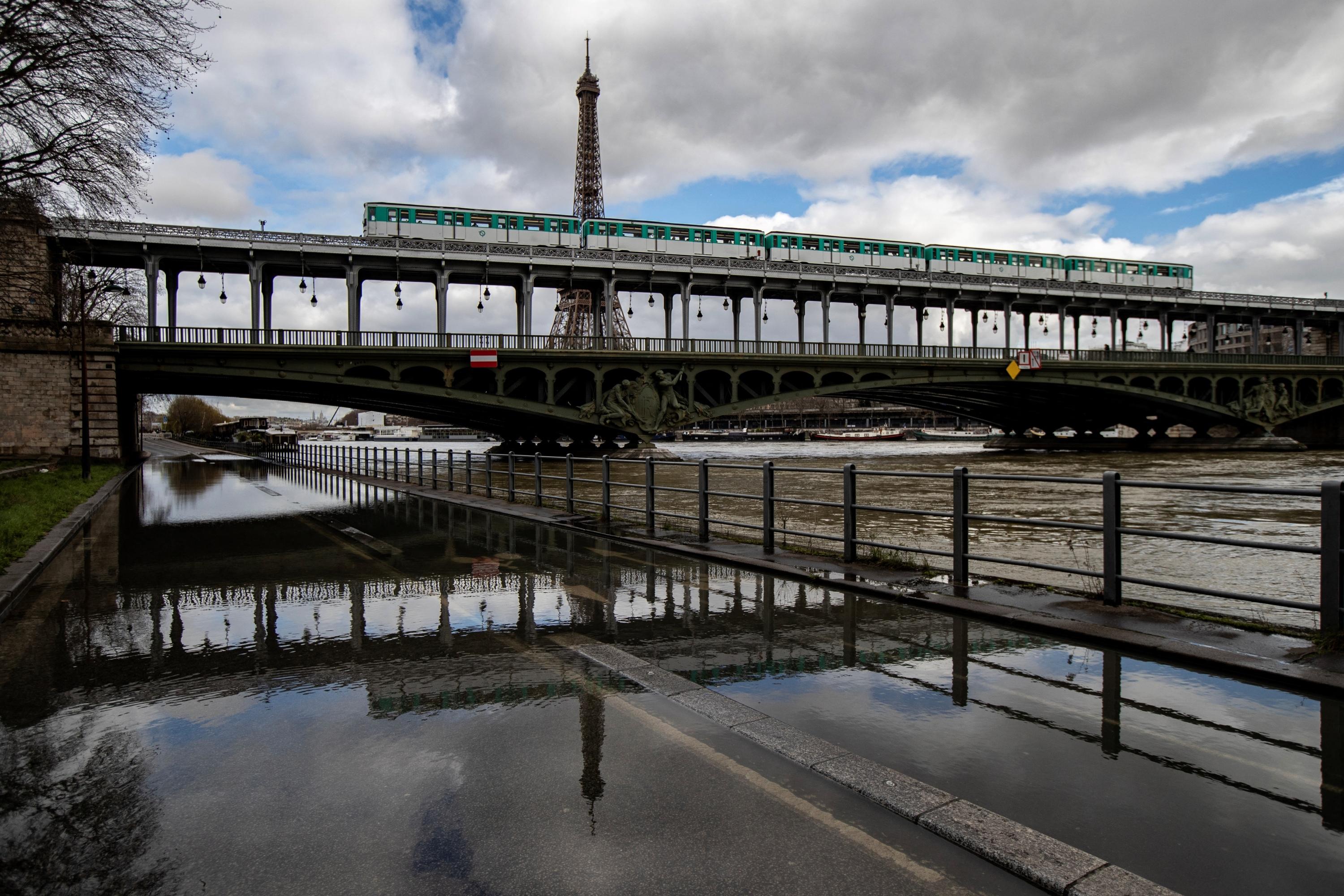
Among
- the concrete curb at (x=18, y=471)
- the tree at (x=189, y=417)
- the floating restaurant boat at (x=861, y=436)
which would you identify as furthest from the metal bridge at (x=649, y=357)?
the tree at (x=189, y=417)

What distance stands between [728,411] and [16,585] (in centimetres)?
4403

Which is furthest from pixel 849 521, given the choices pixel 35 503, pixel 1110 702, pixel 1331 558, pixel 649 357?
pixel 649 357

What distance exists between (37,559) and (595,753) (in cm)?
1070

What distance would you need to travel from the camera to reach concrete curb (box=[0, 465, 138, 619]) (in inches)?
343

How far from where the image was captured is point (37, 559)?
1118cm

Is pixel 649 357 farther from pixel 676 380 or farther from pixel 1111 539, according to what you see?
pixel 1111 539

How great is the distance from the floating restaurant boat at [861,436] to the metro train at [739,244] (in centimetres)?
5453

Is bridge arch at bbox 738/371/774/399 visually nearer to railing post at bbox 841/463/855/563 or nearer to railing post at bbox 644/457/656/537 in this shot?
railing post at bbox 644/457/656/537

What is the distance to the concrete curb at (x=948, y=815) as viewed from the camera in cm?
302

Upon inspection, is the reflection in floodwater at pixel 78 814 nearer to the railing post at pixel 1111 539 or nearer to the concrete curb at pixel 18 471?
the railing post at pixel 1111 539

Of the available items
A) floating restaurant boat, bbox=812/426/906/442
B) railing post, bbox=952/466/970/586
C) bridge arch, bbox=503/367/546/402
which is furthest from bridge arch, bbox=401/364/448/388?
floating restaurant boat, bbox=812/426/906/442

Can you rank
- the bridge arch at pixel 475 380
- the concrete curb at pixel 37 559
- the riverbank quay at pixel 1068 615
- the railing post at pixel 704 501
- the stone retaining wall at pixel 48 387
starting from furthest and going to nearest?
1. the bridge arch at pixel 475 380
2. the stone retaining wall at pixel 48 387
3. the railing post at pixel 704 501
4. the concrete curb at pixel 37 559
5. the riverbank quay at pixel 1068 615

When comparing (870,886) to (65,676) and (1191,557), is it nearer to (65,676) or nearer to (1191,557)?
(65,676)

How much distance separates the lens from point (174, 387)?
46.9 m
